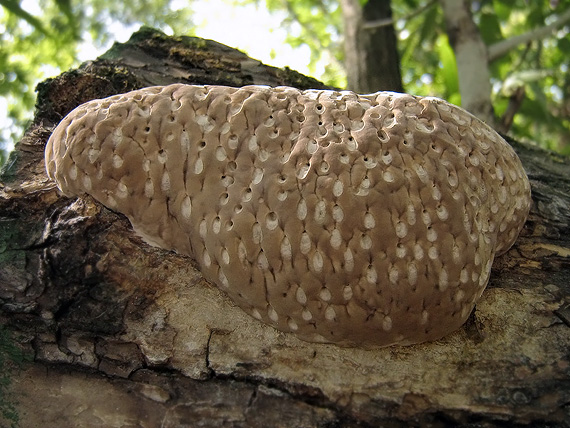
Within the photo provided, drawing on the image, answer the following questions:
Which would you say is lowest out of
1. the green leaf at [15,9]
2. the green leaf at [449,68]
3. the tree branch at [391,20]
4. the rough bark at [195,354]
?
the rough bark at [195,354]

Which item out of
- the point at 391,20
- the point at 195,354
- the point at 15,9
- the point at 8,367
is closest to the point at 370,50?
the point at 391,20

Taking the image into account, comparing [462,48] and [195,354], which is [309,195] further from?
[462,48]

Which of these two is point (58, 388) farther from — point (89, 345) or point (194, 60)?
point (194, 60)

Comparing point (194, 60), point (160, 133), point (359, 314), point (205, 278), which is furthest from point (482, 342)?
point (194, 60)

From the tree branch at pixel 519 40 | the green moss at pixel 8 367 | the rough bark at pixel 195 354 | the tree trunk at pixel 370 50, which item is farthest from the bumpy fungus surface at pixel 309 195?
the tree branch at pixel 519 40

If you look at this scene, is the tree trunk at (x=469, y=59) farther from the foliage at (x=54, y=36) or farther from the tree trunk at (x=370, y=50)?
the foliage at (x=54, y=36)
